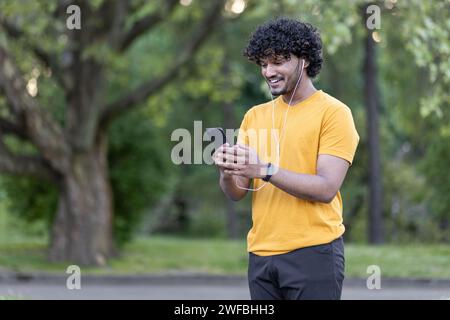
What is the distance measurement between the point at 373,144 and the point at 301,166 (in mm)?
20060

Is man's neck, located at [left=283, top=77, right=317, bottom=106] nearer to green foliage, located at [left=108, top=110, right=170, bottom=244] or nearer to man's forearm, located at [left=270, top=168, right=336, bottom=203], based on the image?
man's forearm, located at [left=270, top=168, right=336, bottom=203]

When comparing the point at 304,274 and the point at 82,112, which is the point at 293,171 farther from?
the point at 82,112

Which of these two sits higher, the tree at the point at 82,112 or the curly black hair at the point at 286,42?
the tree at the point at 82,112

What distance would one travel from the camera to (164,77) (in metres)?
16.1

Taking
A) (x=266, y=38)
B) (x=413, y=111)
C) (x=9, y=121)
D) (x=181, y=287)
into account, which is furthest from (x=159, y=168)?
(x=266, y=38)

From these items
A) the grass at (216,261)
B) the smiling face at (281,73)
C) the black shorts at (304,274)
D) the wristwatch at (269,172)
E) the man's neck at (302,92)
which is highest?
the smiling face at (281,73)

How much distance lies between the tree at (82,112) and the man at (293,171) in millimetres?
11982

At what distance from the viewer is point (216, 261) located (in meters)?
16.1

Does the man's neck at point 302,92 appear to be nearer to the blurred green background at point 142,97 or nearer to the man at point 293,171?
the man at point 293,171

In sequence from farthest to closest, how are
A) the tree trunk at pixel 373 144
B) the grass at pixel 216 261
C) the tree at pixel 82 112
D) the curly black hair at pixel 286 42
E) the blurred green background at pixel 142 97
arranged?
the tree trunk at pixel 373 144
the tree at pixel 82 112
the grass at pixel 216 261
the blurred green background at pixel 142 97
the curly black hair at pixel 286 42

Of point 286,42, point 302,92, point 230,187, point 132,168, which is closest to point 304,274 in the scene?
point 230,187

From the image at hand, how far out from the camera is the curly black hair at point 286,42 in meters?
3.46

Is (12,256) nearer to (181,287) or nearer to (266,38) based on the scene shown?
(181,287)

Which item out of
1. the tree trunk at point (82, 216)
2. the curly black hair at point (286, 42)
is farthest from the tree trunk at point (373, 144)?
the curly black hair at point (286, 42)
